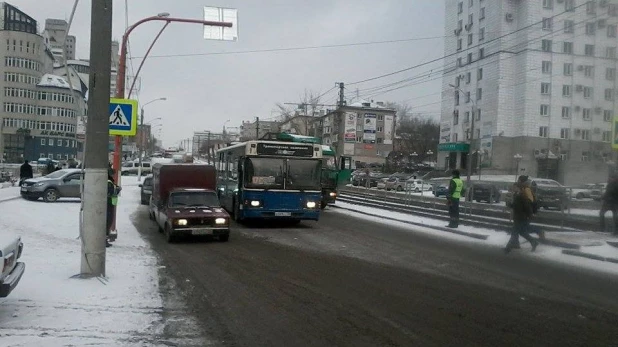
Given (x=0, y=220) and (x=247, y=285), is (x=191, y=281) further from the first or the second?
(x=0, y=220)

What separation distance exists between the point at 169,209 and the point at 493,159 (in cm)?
1809

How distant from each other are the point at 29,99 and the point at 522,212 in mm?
93787

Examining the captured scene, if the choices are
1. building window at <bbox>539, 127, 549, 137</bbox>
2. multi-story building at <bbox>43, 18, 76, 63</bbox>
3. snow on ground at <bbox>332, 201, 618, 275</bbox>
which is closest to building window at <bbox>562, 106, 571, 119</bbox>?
building window at <bbox>539, 127, 549, 137</bbox>

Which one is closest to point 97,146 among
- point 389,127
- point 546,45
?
point 546,45

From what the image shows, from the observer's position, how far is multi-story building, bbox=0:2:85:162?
293ft

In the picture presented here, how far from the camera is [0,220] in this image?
743 inches

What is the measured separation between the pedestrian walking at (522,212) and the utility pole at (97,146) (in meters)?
9.63

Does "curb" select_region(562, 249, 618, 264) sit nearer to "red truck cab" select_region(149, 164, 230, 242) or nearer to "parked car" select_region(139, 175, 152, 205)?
"red truck cab" select_region(149, 164, 230, 242)

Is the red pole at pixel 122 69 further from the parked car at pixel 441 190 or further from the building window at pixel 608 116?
the parked car at pixel 441 190

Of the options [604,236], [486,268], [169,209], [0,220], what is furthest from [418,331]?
[0,220]

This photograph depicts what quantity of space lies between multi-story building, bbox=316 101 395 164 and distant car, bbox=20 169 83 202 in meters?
28.6

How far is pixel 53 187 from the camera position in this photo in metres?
28.1

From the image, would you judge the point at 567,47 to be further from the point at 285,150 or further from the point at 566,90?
the point at 285,150

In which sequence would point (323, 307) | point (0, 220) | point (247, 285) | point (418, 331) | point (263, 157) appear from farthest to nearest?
point (263, 157) → point (0, 220) → point (247, 285) → point (323, 307) → point (418, 331)
